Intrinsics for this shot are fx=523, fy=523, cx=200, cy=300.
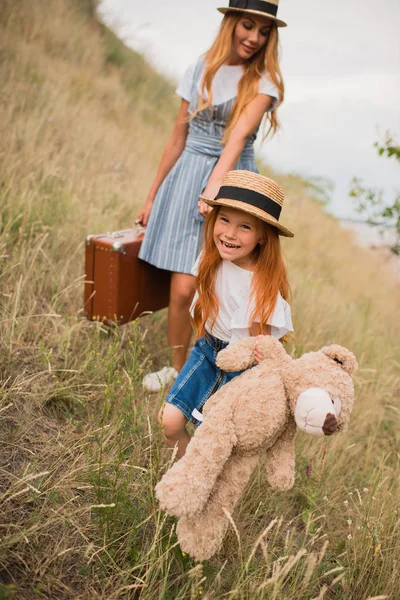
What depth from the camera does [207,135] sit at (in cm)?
299

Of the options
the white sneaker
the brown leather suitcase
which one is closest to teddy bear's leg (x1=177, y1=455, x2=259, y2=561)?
the white sneaker

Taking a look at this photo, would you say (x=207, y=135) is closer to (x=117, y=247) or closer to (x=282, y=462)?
(x=117, y=247)

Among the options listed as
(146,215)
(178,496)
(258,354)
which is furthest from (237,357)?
(146,215)

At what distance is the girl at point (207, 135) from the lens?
2.75 m

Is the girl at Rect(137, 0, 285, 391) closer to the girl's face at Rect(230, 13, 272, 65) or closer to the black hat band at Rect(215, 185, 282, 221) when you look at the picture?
the girl's face at Rect(230, 13, 272, 65)

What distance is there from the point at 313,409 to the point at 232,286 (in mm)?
698

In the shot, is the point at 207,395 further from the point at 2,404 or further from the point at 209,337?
the point at 2,404

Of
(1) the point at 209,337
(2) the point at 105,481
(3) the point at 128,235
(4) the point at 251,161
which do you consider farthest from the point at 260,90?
(2) the point at 105,481

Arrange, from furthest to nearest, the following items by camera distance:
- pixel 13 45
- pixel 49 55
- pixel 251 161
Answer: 1. pixel 49 55
2. pixel 13 45
3. pixel 251 161

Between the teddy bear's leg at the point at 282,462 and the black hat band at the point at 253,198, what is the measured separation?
78 centimetres

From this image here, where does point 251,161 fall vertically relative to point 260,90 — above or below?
below

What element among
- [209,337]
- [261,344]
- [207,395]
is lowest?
[207,395]

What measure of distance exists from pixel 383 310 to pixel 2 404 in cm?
516

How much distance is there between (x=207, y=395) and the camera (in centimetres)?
210
